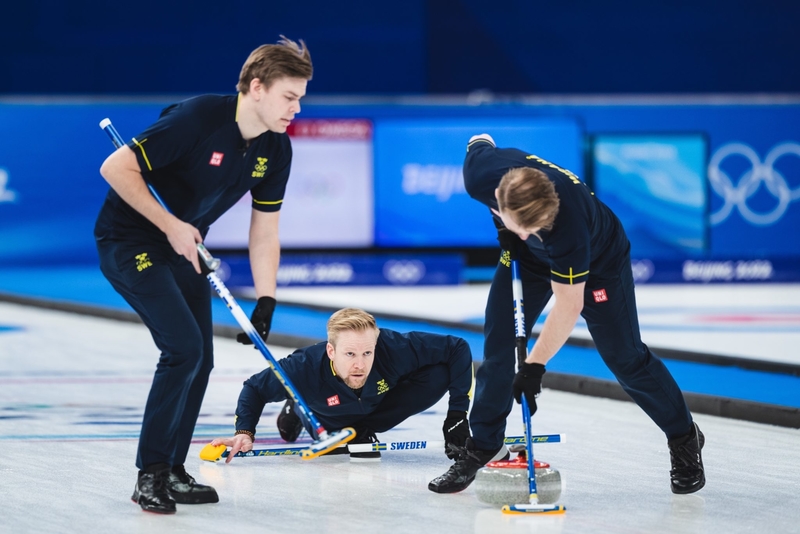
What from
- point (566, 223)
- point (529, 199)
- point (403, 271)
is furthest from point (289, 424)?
point (403, 271)

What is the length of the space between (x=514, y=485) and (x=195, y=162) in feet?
4.78

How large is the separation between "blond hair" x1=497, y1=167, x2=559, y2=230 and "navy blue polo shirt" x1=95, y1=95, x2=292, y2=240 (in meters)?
0.89

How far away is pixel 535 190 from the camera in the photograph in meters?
3.71

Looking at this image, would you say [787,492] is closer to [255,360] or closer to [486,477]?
[486,477]

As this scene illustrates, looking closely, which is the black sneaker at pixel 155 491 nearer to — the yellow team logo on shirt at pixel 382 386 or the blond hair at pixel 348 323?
the blond hair at pixel 348 323

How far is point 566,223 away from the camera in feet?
12.7

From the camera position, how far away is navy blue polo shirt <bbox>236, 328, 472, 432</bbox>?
4.93 meters

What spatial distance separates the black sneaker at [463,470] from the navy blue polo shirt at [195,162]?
3.92 ft

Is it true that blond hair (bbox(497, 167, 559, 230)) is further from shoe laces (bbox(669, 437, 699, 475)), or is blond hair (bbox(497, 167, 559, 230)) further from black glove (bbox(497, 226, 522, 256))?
shoe laces (bbox(669, 437, 699, 475))

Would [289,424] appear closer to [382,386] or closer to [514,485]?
[382,386]

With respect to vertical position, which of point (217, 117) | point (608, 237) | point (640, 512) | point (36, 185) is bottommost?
point (640, 512)

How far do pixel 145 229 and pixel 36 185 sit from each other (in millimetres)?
10355

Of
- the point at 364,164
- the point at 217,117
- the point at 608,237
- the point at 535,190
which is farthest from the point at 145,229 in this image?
the point at 364,164

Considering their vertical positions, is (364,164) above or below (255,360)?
above
